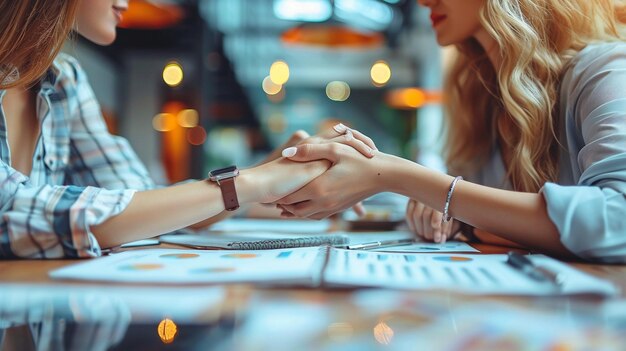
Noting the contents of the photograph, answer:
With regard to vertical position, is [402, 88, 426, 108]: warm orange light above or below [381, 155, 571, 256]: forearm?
above

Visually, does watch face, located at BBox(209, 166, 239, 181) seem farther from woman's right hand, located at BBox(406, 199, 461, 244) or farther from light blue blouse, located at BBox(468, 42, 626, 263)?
light blue blouse, located at BBox(468, 42, 626, 263)

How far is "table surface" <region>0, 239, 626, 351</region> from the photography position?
44cm

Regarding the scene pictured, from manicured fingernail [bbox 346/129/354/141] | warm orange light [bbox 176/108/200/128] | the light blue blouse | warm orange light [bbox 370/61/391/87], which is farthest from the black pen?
warm orange light [bbox 176/108/200/128]

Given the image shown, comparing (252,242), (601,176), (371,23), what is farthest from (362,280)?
(371,23)

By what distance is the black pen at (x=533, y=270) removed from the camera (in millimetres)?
661

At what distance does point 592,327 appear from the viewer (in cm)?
48

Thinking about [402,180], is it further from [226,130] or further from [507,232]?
[226,130]

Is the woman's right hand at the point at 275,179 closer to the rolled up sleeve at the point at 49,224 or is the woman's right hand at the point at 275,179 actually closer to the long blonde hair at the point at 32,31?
the rolled up sleeve at the point at 49,224

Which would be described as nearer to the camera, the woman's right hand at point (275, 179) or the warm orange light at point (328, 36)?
the woman's right hand at point (275, 179)

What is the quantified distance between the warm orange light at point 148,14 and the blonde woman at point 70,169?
2807mm

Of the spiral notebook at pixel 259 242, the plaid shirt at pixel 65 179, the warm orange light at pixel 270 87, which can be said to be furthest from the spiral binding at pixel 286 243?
the warm orange light at pixel 270 87

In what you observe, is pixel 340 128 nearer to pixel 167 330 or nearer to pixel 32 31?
pixel 32 31

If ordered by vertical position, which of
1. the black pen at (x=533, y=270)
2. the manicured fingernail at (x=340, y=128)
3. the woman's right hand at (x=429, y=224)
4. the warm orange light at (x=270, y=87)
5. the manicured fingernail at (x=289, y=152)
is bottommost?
the woman's right hand at (x=429, y=224)

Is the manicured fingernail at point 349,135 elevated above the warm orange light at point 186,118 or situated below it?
above
